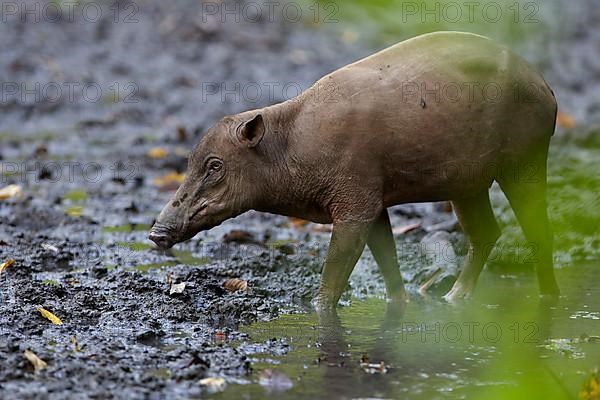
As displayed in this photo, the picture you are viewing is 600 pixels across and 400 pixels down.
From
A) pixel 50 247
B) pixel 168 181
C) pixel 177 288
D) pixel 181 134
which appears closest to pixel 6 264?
pixel 50 247

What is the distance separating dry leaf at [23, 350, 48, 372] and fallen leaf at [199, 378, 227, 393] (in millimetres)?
719

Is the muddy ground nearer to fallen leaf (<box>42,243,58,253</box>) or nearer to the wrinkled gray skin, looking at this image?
fallen leaf (<box>42,243,58,253</box>)

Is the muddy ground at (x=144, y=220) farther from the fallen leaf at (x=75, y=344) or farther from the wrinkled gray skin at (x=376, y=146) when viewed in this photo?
the wrinkled gray skin at (x=376, y=146)

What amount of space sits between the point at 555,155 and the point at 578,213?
28.0 feet

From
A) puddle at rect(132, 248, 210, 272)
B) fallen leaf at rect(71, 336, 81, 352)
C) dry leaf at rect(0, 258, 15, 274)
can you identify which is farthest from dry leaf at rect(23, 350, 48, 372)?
puddle at rect(132, 248, 210, 272)

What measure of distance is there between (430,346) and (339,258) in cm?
97

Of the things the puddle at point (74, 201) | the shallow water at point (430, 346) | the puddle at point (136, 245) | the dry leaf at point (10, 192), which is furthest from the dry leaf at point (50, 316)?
the dry leaf at point (10, 192)

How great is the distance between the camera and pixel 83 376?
443cm

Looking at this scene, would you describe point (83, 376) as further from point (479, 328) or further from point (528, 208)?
point (528, 208)

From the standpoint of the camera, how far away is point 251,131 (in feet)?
20.1

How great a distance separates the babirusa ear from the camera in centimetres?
606

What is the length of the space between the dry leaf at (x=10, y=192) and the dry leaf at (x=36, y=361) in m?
5.05

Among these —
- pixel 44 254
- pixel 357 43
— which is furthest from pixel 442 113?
pixel 357 43

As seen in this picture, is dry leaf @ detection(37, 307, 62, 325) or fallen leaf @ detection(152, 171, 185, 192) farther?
fallen leaf @ detection(152, 171, 185, 192)
